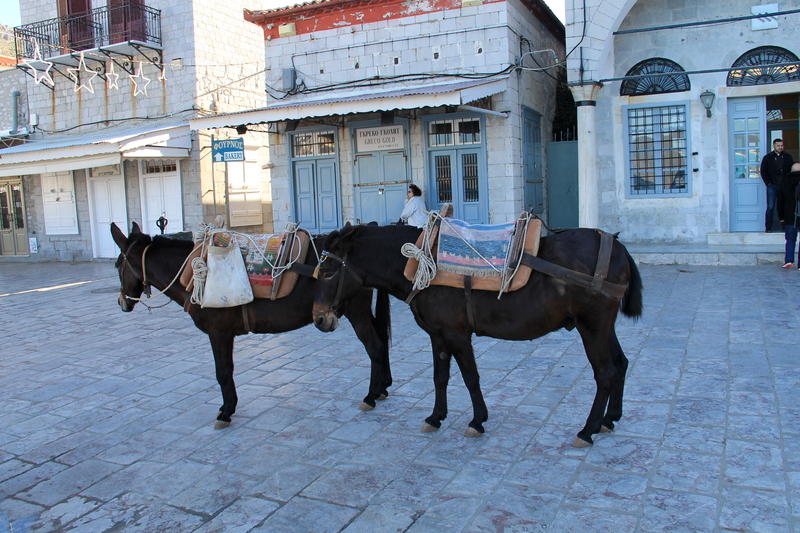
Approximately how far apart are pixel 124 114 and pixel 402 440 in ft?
51.4

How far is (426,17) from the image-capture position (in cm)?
1255

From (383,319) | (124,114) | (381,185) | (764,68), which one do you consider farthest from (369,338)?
(124,114)

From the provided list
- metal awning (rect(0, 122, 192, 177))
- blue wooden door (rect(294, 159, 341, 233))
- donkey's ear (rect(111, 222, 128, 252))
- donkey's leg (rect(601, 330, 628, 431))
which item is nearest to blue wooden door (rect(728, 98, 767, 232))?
blue wooden door (rect(294, 159, 341, 233))

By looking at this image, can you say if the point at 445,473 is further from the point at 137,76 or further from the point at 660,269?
the point at 137,76

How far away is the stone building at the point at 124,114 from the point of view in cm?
1566

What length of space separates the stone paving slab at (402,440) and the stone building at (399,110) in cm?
595

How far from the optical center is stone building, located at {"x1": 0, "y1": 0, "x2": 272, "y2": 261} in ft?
51.4

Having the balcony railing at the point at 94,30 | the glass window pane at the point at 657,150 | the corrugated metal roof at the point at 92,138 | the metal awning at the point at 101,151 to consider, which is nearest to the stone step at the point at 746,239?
the glass window pane at the point at 657,150

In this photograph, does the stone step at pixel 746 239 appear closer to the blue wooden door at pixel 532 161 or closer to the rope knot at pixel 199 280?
the blue wooden door at pixel 532 161

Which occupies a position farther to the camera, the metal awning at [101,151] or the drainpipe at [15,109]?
the drainpipe at [15,109]

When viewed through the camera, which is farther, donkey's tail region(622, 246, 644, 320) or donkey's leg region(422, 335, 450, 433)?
donkey's leg region(422, 335, 450, 433)

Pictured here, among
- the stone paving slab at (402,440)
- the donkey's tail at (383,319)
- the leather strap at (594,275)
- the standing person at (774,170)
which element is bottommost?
the stone paving slab at (402,440)

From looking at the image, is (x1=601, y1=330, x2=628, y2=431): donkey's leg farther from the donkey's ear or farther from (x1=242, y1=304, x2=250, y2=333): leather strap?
the donkey's ear

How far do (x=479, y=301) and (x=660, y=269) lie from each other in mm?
7924
